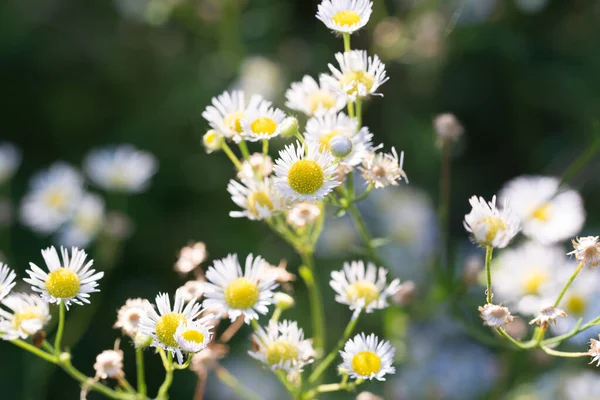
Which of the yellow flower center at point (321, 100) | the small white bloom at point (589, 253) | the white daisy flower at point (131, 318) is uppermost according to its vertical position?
the yellow flower center at point (321, 100)

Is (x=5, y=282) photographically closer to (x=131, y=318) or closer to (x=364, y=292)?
(x=131, y=318)

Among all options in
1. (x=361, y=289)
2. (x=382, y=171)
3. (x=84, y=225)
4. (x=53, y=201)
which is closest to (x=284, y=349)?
(x=361, y=289)

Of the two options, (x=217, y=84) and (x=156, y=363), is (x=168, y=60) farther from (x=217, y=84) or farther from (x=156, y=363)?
(x=156, y=363)

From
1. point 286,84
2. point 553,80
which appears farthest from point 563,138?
point 286,84

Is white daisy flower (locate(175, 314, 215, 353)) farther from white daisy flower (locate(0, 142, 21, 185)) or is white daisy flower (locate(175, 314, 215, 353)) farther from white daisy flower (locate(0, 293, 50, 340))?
white daisy flower (locate(0, 142, 21, 185))

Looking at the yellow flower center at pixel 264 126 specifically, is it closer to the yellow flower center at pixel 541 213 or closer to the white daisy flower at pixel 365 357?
the white daisy flower at pixel 365 357

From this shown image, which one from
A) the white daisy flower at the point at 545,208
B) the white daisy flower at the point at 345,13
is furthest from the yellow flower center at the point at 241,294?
the white daisy flower at the point at 545,208

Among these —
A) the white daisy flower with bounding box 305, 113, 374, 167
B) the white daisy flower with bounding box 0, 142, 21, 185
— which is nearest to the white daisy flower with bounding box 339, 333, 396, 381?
the white daisy flower with bounding box 305, 113, 374, 167

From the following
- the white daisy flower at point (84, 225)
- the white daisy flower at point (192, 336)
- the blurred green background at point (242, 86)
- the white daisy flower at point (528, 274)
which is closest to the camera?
the white daisy flower at point (192, 336)
